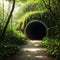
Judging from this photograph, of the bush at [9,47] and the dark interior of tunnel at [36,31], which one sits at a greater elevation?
the bush at [9,47]

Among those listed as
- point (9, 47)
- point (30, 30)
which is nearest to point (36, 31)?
point (30, 30)

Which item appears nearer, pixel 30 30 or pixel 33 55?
pixel 33 55

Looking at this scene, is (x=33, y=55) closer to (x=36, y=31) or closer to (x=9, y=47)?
(x=9, y=47)

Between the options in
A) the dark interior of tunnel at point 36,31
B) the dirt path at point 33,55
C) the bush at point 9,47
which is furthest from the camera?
the dark interior of tunnel at point 36,31

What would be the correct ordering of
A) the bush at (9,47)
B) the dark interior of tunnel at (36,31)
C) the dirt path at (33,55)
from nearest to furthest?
1. the bush at (9,47)
2. the dirt path at (33,55)
3. the dark interior of tunnel at (36,31)

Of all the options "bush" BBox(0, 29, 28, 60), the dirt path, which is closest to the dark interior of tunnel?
"bush" BBox(0, 29, 28, 60)

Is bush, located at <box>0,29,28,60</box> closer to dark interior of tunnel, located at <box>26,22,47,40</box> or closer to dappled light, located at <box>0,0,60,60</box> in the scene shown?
dappled light, located at <box>0,0,60,60</box>

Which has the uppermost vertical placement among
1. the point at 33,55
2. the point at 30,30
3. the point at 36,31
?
the point at 33,55

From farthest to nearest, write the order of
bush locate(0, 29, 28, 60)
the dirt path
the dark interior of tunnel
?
the dark interior of tunnel → the dirt path → bush locate(0, 29, 28, 60)

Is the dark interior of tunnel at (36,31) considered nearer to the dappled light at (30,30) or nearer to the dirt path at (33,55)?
the dappled light at (30,30)

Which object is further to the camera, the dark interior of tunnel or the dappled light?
the dark interior of tunnel

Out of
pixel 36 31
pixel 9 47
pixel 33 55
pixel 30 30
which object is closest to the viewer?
pixel 33 55

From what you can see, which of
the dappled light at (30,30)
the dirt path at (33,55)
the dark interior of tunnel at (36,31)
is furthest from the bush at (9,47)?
the dark interior of tunnel at (36,31)

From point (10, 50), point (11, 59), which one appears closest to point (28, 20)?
point (10, 50)
